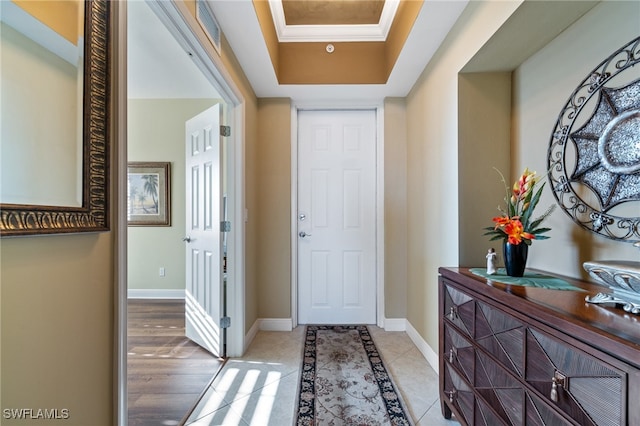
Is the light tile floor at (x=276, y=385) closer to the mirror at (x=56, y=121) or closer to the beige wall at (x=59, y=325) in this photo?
the beige wall at (x=59, y=325)

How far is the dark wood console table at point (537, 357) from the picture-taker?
0.68 m

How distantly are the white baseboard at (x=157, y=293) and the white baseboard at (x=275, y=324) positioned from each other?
1528mm

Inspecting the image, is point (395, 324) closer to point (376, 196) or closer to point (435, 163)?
point (376, 196)

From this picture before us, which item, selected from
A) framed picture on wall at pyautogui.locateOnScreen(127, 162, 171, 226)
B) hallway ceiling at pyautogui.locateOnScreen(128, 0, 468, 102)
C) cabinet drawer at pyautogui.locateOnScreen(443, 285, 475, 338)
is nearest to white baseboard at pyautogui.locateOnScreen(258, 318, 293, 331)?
cabinet drawer at pyautogui.locateOnScreen(443, 285, 475, 338)

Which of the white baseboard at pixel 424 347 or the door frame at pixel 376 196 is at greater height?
the door frame at pixel 376 196

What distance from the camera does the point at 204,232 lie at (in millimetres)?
2252

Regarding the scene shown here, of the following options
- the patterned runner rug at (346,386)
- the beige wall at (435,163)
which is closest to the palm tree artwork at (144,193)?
the patterned runner rug at (346,386)

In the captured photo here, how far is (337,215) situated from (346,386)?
1503mm

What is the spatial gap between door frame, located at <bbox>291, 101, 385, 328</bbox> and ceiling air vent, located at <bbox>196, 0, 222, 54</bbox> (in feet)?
3.65

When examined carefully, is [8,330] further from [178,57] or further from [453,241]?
[178,57]

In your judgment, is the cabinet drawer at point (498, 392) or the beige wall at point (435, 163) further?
the beige wall at point (435, 163)

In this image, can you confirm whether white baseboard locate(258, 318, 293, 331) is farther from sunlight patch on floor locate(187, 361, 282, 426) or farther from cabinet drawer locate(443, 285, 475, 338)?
cabinet drawer locate(443, 285, 475, 338)

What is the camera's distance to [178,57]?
264 cm

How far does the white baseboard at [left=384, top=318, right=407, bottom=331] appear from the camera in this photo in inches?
104
